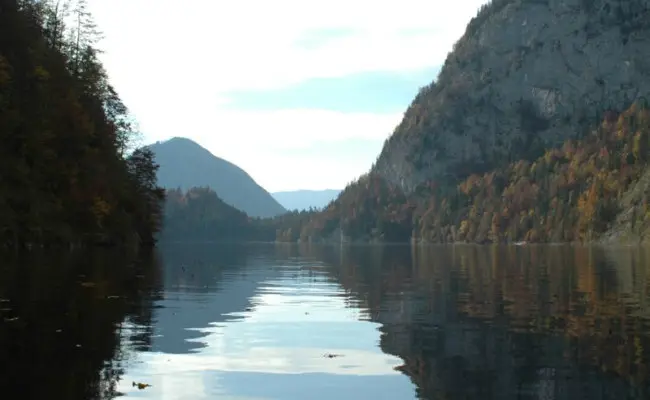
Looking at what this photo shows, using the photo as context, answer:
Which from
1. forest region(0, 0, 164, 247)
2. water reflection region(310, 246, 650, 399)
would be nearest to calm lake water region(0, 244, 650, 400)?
water reflection region(310, 246, 650, 399)

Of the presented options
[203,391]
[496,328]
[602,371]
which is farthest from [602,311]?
[203,391]

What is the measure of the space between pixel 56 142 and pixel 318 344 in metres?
75.8

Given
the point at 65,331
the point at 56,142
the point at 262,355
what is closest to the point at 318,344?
the point at 262,355

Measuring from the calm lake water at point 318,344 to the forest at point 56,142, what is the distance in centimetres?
4104

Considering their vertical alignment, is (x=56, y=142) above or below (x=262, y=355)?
above


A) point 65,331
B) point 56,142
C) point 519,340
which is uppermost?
point 56,142

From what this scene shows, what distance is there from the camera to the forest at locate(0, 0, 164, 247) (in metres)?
82.3

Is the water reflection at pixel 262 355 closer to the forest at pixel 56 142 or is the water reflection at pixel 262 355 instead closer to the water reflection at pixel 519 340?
the water reflection at pixel 519 340

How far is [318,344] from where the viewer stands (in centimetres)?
2512

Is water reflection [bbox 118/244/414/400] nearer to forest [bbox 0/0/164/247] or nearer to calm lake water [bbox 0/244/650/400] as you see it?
calm lake water [bbox 0/244/650/400]

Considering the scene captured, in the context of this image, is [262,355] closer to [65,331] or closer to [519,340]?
[65,331]

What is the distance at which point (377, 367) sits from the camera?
20734mm

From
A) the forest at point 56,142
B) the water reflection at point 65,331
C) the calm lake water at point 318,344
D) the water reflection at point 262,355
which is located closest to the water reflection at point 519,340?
the calm lake water at point 318,344

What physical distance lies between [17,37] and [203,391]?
82728 mm
